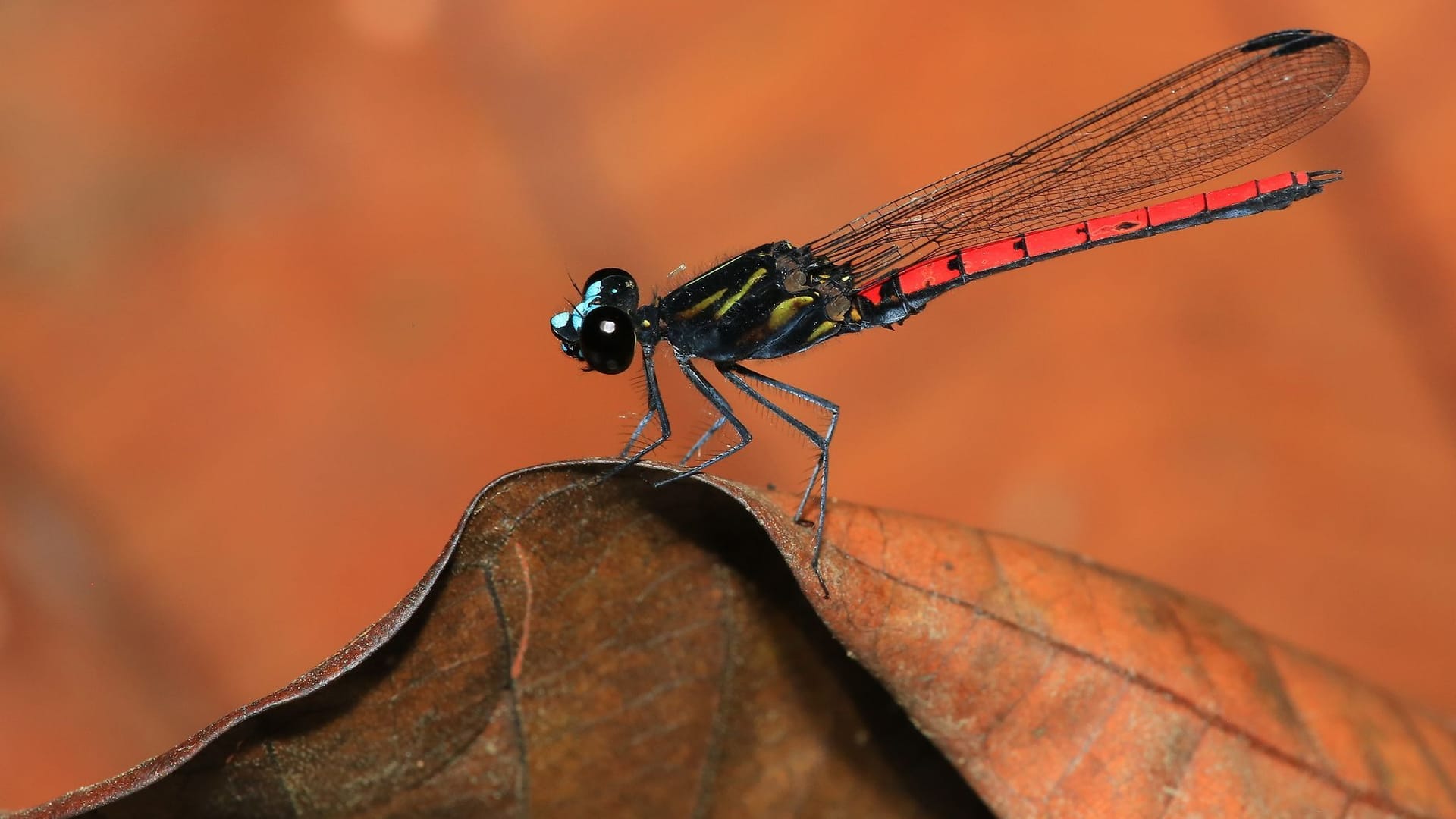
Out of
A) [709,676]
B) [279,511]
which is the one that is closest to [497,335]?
[279,511]

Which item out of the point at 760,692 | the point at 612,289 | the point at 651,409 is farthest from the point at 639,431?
the point at 760,692

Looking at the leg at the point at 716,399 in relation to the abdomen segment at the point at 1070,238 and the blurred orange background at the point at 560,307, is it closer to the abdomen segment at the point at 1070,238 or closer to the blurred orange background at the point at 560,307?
the blurred orange background at the point at 560,307

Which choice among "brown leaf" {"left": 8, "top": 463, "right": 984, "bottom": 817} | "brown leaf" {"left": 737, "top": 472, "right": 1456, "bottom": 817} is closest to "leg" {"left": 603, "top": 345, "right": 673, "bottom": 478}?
"brown leaf" {"left": 8, "top": 463, "right": 984, "bottom": 817}

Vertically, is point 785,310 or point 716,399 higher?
point 785,310

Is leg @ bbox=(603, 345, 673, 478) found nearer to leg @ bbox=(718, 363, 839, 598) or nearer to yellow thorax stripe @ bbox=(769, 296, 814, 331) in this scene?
leg @ bbox=(718, 363, 839, 598)

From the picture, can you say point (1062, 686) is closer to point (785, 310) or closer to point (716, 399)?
point (716, 399)

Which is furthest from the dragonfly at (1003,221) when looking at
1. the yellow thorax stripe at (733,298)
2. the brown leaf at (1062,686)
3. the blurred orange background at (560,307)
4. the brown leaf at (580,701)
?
the brown leaf at (1062,686)
